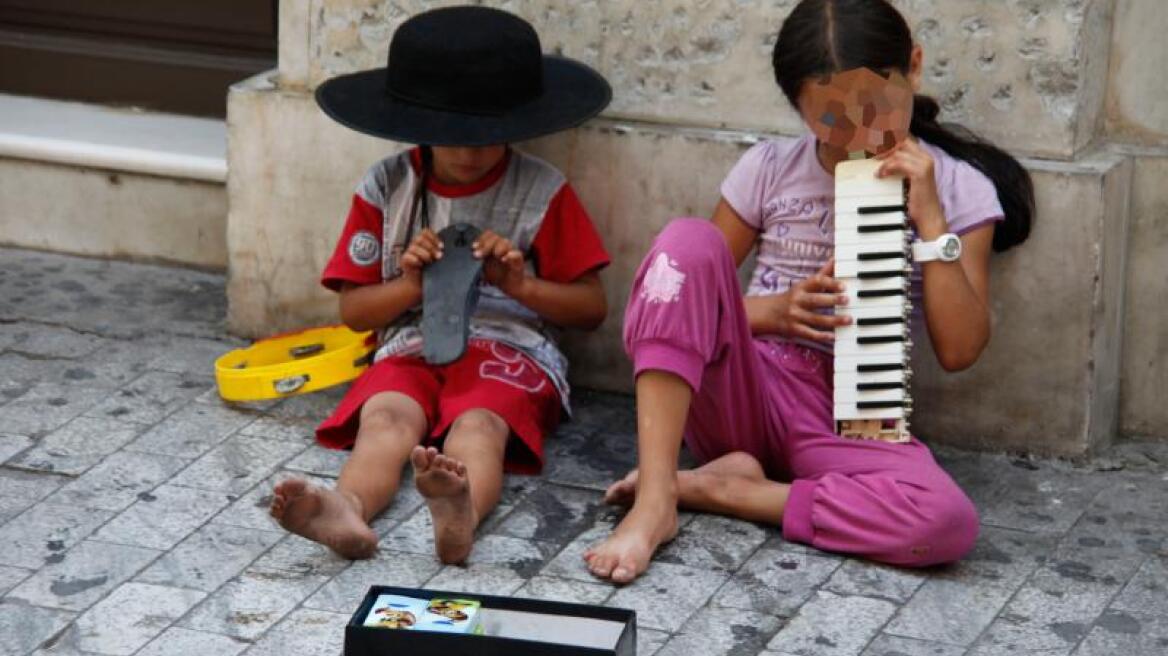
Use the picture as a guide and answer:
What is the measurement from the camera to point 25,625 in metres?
3.71

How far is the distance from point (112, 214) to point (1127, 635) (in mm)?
3150

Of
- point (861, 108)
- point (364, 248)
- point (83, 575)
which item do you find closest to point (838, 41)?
point (861, 108)

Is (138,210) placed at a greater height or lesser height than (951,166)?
lesser

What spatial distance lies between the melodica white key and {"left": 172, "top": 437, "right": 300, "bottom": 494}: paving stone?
4.04ft

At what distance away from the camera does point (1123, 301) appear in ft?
15.1

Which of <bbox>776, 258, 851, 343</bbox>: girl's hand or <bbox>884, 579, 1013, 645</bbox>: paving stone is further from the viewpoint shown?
<bbox>776, 258, 851, 343</bbox>: girl's hand

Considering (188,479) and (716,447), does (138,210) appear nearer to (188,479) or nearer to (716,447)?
(188,479)

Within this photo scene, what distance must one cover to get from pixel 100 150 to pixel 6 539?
191cm

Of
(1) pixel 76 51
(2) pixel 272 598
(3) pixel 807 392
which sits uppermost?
(1) pixel 76 51

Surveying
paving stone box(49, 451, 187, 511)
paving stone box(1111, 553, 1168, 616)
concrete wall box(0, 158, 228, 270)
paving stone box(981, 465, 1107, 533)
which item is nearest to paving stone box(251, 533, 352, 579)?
paving stone box(49, 451, 187, 511)

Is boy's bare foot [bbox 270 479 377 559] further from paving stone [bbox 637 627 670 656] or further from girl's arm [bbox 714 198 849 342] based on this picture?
girl's arm [bbox 714 198 849 342]

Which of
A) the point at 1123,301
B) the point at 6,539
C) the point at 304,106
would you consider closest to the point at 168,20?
the point at 304,106

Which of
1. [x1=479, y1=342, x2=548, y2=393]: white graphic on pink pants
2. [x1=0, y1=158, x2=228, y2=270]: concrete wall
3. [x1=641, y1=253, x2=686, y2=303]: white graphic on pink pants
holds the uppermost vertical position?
[x1=641, y1=253, x2=686, y2=303]: white graphic on pink pants

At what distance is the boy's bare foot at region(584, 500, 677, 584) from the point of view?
154 inches
